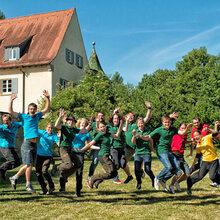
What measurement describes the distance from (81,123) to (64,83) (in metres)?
21.4

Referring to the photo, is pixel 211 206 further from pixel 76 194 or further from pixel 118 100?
pixel 118 100

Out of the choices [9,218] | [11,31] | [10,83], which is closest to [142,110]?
[10,83]

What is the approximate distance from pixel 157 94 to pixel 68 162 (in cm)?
2510

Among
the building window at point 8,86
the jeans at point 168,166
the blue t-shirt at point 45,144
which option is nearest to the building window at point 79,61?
the building window at point 8,86

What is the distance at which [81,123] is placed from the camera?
27.2 feet

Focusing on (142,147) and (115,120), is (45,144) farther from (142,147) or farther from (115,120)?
(142,147)

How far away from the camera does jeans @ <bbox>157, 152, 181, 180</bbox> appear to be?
7.62 m

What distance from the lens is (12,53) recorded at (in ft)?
91.0

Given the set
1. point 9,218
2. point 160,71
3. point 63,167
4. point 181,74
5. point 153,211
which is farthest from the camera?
point 160,71

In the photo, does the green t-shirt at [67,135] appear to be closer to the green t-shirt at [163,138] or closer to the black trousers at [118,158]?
the black trousers at [118,158]

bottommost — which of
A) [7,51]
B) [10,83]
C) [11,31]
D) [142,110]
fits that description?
Answer: [142,110]

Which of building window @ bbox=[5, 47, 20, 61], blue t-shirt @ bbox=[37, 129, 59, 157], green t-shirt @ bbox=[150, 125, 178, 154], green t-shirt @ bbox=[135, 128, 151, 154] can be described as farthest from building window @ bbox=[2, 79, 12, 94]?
green t-shirt @ bbox=[150, 125, 178, 154]

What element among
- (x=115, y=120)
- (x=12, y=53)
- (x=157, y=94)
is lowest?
(x=115, y=120)

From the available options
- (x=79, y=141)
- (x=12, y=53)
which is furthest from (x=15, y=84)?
(x=79, y=141)
